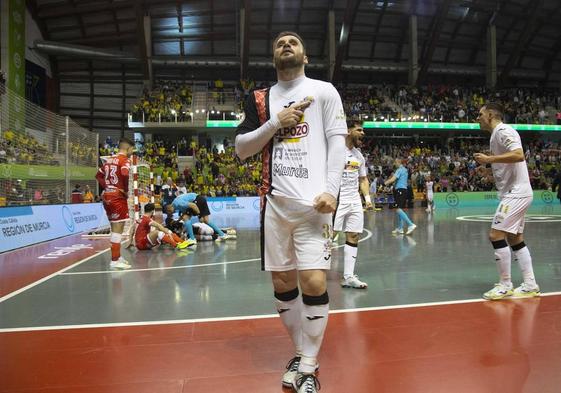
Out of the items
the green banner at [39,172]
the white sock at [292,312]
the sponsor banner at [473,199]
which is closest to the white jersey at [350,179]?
the white sock at [292,312]

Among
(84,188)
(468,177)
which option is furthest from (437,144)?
(84,188)

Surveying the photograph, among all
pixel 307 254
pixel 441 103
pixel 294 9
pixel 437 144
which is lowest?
pixel 307 254

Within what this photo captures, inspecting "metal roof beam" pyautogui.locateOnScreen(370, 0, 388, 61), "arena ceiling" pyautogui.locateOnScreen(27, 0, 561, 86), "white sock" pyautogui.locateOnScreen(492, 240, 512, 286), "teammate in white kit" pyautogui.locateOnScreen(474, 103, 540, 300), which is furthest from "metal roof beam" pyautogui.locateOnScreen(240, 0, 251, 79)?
"white sock" pyautogui.locateOnScreen(492, 240, 512, 286)

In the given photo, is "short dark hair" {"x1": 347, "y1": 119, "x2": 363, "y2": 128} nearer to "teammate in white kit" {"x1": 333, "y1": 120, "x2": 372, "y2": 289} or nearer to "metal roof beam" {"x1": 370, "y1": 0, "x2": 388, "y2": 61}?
"teammate in white kit" {"x1": 333, "y1": 120, "x2": 372, "y2": 289}

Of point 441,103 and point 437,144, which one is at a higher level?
point 441,103

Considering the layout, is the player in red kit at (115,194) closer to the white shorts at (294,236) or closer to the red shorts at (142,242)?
the red shorts at (142,242)

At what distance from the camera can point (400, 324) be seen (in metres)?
3.42

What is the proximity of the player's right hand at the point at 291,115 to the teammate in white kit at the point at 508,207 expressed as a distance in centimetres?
269

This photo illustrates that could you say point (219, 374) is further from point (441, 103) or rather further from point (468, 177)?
point (441, 103)

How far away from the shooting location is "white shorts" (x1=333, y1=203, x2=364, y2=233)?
507 cm

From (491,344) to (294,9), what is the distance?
102ft

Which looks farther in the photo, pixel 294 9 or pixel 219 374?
pixel 294 9

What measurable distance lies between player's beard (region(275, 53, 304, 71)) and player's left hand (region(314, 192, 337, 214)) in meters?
0.78

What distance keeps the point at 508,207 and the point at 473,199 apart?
2183 centimetres
